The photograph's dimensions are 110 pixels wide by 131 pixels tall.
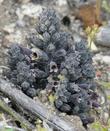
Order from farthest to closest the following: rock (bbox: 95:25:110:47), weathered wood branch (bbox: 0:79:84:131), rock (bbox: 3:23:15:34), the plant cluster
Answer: rock (bbox: 95:25:110:47)
rock (bbox: 3:23:15:34)
the plant cluster
weathered wood branch (bbox: 0:79:84:131)

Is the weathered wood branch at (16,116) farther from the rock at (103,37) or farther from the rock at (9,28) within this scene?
the rock at (103,37)

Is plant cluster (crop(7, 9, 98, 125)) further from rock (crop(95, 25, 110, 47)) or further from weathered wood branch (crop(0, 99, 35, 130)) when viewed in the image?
rock (crop(95, 25, 110, 47))

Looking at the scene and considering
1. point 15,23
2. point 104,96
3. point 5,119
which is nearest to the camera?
point 5,119

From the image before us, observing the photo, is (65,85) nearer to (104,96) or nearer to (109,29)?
(104,96)

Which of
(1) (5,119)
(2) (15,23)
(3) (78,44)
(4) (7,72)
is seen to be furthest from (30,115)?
(2) (15,23)

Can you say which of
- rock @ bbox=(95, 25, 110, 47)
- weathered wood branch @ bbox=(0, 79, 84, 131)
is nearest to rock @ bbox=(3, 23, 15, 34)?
rock @ bbox=(95, 25, 110, 47)

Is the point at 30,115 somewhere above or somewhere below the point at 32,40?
below

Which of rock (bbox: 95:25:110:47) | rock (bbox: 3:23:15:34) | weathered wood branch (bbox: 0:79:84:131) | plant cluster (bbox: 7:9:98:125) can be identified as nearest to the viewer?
weathered wood branch (bbox: 0:79:84:131)

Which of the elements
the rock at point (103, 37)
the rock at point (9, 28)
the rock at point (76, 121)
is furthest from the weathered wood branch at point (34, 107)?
the rock at point (103, 37)
